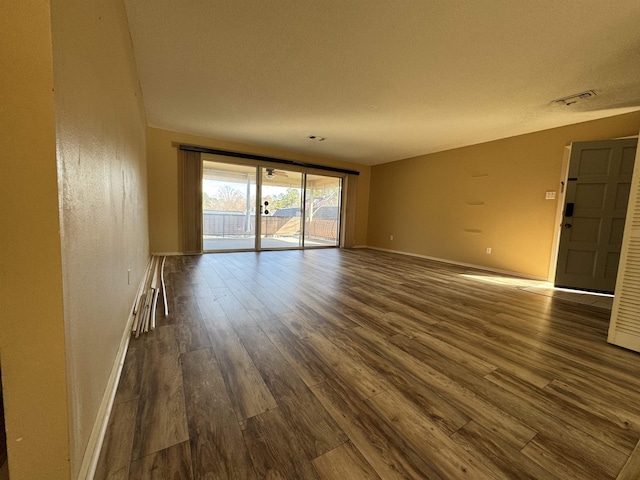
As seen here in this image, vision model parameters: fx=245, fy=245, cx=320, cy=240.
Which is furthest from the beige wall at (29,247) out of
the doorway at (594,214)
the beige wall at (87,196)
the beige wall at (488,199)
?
the beige wall at (488,199)

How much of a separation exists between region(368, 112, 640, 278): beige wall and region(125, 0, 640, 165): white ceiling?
1.13 feet

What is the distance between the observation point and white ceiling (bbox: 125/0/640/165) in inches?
70.0

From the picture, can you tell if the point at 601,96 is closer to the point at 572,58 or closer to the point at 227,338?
the point at 572,58

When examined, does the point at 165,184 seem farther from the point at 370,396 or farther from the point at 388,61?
the point at 370,396

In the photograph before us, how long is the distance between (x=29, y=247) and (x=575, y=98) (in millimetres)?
4676

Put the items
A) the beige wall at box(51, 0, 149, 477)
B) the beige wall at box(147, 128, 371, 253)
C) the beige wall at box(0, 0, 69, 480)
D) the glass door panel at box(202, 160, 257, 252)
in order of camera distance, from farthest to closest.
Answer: the glass door panel at box(202, 160, 257, 252)
the beige wall at box(147, 128, 371, 253)
the beige wall at box(51, 0, 149, 477)
the beige wall at box(0, 0, 69, 480)

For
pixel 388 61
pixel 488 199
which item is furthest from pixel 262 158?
pixel 488 199

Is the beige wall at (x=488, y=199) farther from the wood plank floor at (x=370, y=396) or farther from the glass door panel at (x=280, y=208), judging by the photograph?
the glass door panel at (x=280, y=208)

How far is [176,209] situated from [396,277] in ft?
14.2

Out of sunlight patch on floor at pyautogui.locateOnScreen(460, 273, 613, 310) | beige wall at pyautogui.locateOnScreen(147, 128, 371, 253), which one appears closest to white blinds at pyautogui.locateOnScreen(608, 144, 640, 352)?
sunlight patch on floor at pyautogui.locateOnScreen(460, 273, 613, 310)

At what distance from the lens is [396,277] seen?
3.76 m

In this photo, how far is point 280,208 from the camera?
238 inches

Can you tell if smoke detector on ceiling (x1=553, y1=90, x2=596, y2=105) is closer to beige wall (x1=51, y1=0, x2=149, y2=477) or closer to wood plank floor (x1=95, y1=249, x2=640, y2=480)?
wood plank floor (x1=95, y1=249, x2=640, y2=480)

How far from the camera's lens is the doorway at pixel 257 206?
5316mm
